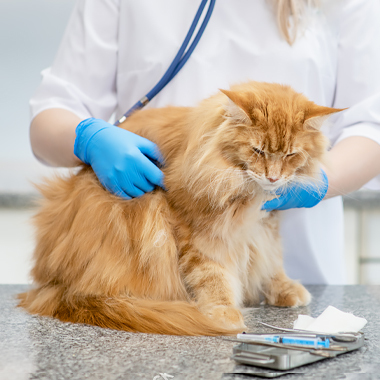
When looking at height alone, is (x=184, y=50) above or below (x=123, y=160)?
above

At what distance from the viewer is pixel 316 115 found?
1034 mm

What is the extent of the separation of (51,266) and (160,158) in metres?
0.42

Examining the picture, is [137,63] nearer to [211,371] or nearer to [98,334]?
[98,334]

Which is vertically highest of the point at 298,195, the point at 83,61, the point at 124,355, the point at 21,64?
the point at 21,64

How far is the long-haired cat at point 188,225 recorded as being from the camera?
1046 millimetres

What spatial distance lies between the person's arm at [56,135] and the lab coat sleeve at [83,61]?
2.2 inches

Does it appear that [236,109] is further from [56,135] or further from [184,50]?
[56,135]

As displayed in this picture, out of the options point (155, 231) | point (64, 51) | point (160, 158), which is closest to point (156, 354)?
point (155, 231)

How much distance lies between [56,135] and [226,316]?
0.82 metres

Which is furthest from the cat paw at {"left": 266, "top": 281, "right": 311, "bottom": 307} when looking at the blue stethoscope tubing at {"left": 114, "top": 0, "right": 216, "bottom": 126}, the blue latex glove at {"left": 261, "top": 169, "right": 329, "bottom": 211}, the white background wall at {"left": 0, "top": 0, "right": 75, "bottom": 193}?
the white background wall at {"left": 0, "top": 0, "right": 75, "bottom": 193}

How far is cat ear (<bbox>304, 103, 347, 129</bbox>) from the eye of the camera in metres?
1.03

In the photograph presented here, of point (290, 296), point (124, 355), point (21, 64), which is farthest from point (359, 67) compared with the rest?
point (21, 64)

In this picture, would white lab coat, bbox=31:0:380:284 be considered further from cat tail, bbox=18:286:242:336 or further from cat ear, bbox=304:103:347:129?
cat tail, bbox=18:286:242:336

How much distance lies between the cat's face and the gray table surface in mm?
382
